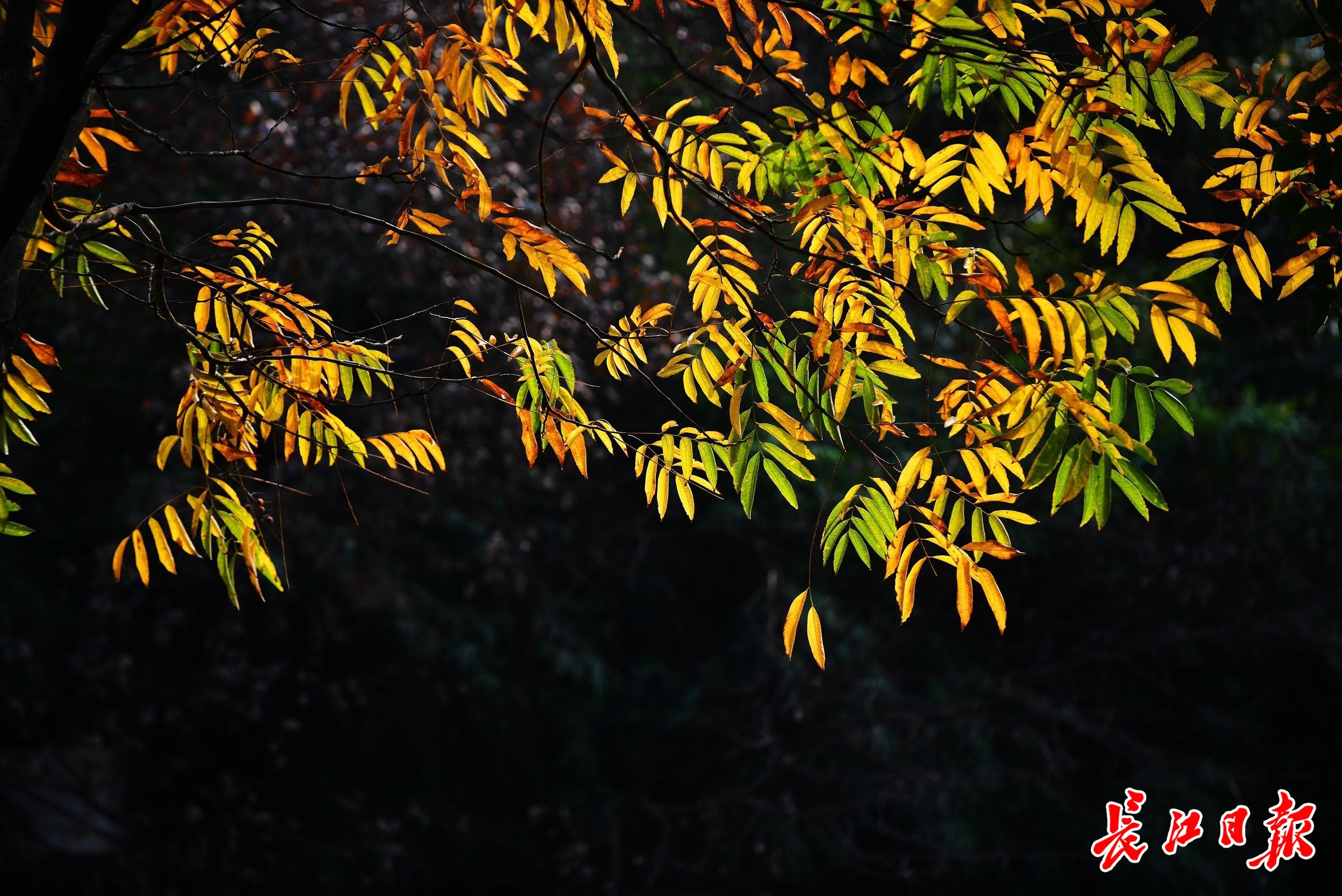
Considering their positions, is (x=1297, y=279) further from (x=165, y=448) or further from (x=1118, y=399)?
(x=165, y=448)

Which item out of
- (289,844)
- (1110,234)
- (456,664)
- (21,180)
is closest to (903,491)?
(1110,234)

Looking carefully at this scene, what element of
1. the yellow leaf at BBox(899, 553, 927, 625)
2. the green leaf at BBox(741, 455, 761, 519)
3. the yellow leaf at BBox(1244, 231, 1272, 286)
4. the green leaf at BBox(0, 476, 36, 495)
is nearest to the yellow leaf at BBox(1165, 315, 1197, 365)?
the yellow leaf at BBox(1244, 231, 1272, 286)

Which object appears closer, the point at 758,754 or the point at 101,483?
the point at 101,483

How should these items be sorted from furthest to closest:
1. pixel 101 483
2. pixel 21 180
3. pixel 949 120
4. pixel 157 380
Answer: pixel 949 120 → pixel 101 483 → pixel 157 380 → pixel 21 180

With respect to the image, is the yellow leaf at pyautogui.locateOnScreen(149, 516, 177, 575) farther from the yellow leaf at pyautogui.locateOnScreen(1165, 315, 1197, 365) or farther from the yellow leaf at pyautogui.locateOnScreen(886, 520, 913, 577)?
the yellow leaf at pyautogui.locateOnScreen(1165, 315, 1197, 365)

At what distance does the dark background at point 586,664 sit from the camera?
3529 mm

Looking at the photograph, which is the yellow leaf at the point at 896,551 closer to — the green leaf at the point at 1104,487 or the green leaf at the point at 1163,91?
the green leaf at the point at 1104,487

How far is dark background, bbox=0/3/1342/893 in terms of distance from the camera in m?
3.53

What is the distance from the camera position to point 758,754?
4.29 m

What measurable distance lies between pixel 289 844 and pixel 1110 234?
3731mm

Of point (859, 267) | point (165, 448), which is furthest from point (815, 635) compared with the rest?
point (165, 448)

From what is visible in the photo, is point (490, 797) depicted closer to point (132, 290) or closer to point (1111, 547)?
point (132, 290)

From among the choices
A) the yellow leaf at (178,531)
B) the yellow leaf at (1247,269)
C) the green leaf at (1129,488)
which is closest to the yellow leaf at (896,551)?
the green leaf at (1129,488)

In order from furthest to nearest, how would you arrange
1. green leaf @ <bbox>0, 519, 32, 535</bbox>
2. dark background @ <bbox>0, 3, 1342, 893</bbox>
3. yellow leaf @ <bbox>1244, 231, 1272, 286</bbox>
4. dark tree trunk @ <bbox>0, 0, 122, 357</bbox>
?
dark background @ <bbox>0, 3, 1342, 893</bbox> → green leaf @ <bbox>0, 519, 32, 535</bbox> → yellow leaf @ <bbox>1244, 231, 1272, 286</bbox> → dark tree trunk @ <bbox>0, 0, 122, 357</bbox>
